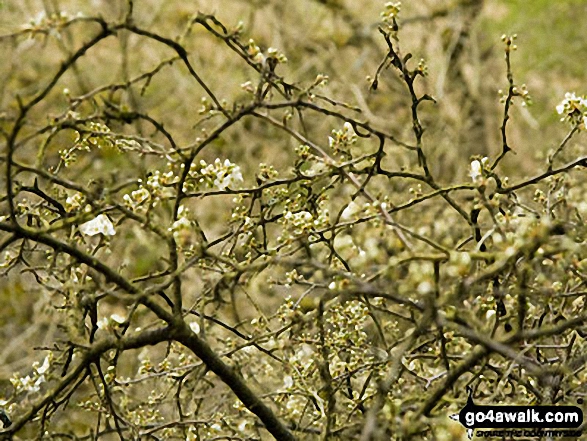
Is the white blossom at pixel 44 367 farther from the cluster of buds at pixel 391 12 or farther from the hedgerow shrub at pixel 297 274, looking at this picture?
the cluster of buds at pixel 391 12

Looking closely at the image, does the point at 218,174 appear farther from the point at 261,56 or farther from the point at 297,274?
the point at 297,274

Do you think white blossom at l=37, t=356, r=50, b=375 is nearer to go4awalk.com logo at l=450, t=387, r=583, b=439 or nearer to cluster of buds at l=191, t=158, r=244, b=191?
cluster of buds at l=191, t=158, r=244, b=191

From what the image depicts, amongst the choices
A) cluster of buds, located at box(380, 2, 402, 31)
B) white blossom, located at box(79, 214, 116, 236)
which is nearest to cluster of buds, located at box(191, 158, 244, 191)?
white blossom, located at box(79, 214, 116, 236)

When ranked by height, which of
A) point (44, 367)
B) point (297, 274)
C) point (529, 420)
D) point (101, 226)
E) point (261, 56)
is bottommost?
point (529, 420)

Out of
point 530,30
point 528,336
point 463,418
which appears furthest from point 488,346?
point 530,30

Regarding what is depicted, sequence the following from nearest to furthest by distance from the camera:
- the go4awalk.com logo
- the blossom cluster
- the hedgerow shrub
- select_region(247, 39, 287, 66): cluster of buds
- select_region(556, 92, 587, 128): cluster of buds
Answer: the hedgerow shrub < the go4awalk.com logo < select_region(247, 39, 287, 66): cluster of buds < the blossom cluster < select_region(556, 92, 587, 128): cluster of buds

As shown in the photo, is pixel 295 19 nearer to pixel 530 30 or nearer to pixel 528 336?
pixel 530 30

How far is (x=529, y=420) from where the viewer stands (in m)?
2.00

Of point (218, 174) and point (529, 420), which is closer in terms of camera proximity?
point (529, 420)

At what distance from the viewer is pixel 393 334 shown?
112 inches

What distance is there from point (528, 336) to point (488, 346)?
0.25 ft

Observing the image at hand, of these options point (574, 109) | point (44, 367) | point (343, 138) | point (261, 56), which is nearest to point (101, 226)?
point (44, 367)

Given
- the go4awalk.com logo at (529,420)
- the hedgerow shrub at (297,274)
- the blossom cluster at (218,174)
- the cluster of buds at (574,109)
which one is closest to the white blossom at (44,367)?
the hedgerow shrub at (297,274)

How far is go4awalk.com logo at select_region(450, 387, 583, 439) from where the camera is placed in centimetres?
194
